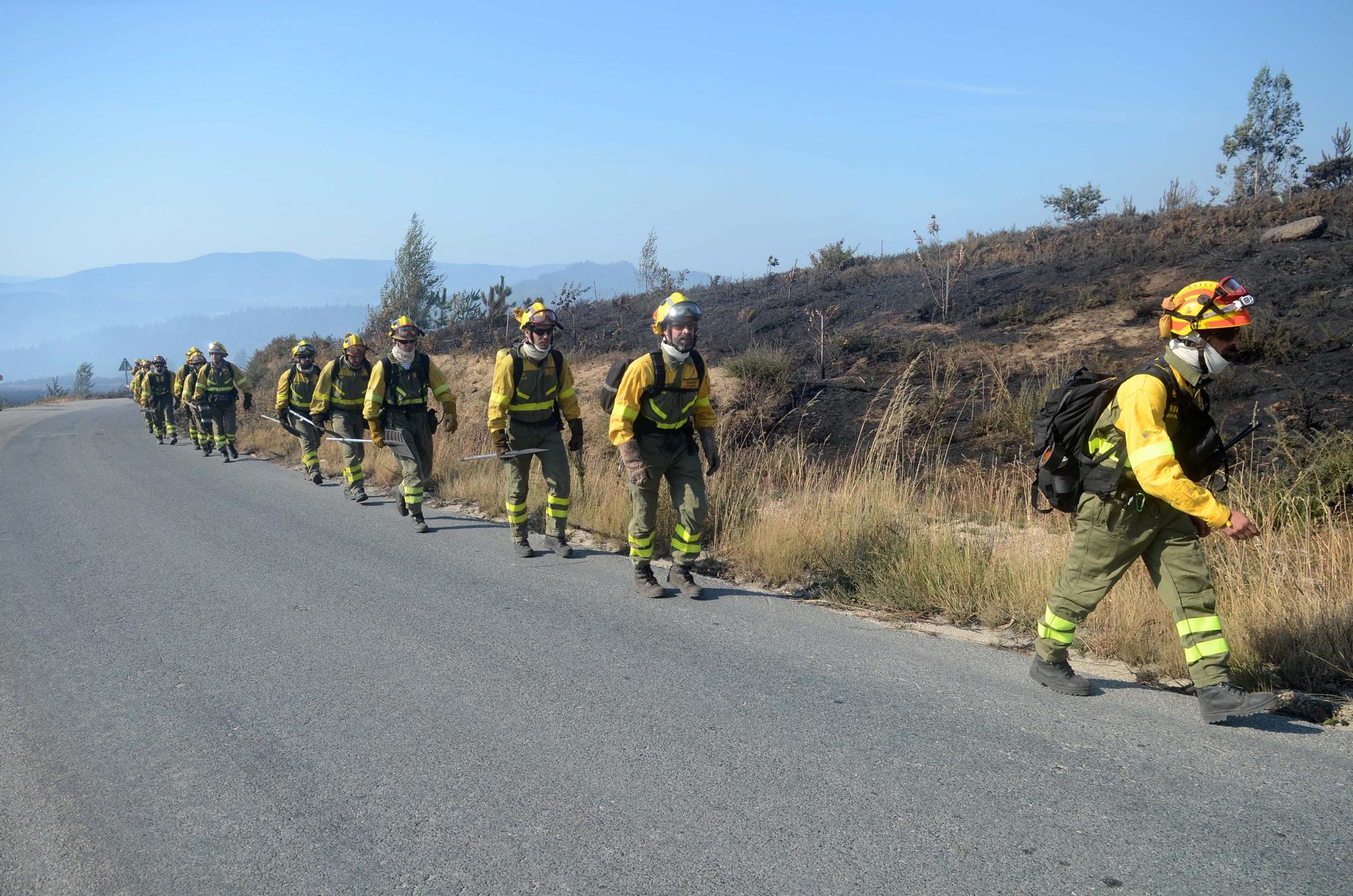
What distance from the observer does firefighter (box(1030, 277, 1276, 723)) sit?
13.4 ft

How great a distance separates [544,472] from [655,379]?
2241 millimetres

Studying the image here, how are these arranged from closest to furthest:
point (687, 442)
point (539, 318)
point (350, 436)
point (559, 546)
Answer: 1. point (687, 442)
2. point (539, 318)
3. point (559, 546)
4. point (350, 436)

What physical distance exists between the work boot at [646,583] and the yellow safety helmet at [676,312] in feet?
6.13

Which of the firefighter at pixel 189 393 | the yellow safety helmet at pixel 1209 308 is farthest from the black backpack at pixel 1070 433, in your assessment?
the firefighter at pixel 189 393

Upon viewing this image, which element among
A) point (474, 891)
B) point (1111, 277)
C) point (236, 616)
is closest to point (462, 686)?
point (474, 891)

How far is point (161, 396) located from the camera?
2223 centimetres

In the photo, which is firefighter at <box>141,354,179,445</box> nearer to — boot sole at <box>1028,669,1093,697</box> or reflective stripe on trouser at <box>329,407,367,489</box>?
reflective stripe on trouser at <box>329,407,367,489</box>

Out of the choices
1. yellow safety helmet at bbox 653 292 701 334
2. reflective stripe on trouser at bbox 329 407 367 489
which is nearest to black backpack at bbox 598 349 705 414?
yellow safety helmet at bbox 653 292 701 334

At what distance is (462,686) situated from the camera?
4988mm

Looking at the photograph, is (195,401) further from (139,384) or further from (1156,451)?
(1156,451)

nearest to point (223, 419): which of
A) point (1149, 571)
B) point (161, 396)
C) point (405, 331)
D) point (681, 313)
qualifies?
point (161, 396)

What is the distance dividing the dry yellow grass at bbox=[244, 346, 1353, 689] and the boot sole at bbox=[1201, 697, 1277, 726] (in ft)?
1.67

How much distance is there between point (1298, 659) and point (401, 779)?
4.55 meters

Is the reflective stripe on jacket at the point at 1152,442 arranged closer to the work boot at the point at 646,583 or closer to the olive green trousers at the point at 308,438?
the work boot at the point at 646,583
